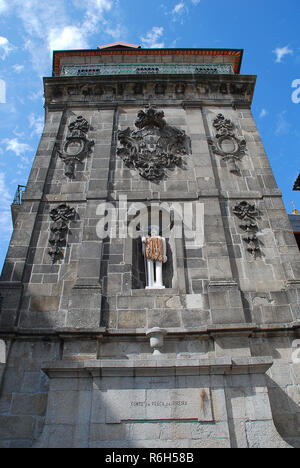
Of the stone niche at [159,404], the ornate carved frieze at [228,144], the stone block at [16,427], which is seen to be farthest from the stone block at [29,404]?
the ornate carved frieze at [228,144]

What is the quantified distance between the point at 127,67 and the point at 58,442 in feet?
49.2

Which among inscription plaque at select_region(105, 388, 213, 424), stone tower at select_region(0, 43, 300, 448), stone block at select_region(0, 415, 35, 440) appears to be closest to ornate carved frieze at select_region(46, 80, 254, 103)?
stone tower at select_region(0, 43, 300, 448)

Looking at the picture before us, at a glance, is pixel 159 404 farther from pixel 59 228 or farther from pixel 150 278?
pixel 59 228

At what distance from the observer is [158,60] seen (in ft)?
56.8

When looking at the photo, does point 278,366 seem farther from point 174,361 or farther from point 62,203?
point 62,203

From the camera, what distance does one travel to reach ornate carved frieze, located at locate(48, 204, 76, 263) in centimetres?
1003

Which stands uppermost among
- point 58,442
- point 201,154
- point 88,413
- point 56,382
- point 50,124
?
point 50,124

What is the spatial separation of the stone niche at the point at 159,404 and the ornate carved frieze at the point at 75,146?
6.99 meters

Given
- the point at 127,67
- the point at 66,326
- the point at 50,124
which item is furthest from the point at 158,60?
the point at 66,326

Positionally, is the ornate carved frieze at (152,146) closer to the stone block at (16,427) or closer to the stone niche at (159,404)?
the stone niche at (159,404)

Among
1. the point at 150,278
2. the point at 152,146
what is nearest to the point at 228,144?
the point at 152,146

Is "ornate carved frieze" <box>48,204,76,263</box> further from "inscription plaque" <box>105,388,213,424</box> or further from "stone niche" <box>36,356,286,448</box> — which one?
"inscription plaque" <box>105,388,213,424</box>

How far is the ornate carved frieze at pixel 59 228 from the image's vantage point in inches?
395

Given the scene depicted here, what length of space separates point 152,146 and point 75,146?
9.36 feet
